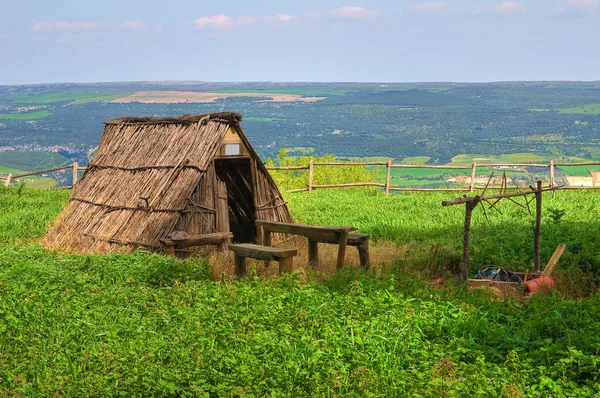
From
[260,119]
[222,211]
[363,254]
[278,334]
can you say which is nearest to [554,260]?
[363,254]

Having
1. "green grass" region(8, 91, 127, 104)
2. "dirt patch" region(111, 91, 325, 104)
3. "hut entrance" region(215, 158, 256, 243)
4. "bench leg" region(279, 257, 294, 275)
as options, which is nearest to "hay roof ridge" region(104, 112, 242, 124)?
"hut entrance" region(215, 158, 256, 243)

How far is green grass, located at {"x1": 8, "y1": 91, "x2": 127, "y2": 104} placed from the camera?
479ft

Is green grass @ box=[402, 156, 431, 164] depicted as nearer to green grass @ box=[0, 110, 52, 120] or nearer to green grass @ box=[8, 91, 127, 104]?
green grass @ box=[0, 110, 52, 120]

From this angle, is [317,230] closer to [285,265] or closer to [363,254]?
[363,254]

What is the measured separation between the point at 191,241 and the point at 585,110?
127m

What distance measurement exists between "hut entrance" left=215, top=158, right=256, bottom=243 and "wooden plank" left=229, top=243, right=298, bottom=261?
3422mm

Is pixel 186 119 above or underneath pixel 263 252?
above

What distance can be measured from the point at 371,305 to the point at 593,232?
19.1 feet

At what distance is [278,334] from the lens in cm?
773

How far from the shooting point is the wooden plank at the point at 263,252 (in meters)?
10.7

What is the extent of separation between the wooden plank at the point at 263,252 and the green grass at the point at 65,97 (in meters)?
138

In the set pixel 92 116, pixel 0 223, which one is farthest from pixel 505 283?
pixel 92 116

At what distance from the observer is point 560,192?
23672 mm

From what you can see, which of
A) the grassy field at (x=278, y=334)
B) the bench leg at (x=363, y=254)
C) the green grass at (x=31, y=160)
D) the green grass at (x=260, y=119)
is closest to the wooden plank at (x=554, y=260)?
the grassy field at (x=278, y=334)
